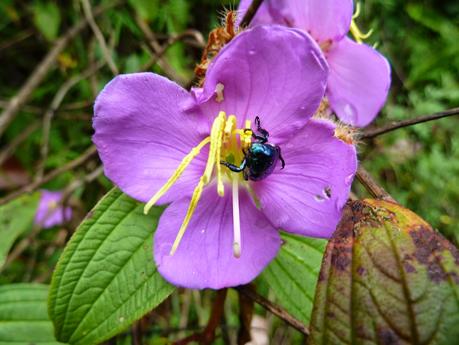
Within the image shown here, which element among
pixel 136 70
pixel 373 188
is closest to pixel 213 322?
pixel 373 188

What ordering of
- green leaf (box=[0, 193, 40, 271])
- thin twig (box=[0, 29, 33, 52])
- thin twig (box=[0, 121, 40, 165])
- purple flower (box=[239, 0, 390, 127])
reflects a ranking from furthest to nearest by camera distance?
thin twig (box=[0, 29, 33, 52]) < thin twig (box=[0, 121, 40, 165]) < green leaf (box=[0, 193, 40, 271]) < purple flower (box=[239, 0, 390, 127])

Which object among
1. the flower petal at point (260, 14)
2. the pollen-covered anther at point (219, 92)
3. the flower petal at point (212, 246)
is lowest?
the flower petal at point (212, 246)

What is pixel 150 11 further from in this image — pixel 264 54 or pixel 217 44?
pixel 264 54

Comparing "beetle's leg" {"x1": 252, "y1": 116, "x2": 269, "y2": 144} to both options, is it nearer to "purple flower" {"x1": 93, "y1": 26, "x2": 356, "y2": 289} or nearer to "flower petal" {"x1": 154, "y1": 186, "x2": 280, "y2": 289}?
"purple flower" {"x1": 93, "y1": 26, "x2": 356, "y2": 289}

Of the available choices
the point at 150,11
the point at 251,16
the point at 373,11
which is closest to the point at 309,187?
the point at 251,16

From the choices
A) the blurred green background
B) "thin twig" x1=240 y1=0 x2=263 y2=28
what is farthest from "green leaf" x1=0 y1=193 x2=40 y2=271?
"thin twig" x1=240 y1=0 x2=263 y2=28

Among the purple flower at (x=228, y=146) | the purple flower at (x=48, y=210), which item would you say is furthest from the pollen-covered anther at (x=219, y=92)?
the purple flower at (x=48, y=210)

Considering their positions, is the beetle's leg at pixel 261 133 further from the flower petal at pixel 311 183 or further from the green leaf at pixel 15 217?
the green leaf at pixel 15 217
